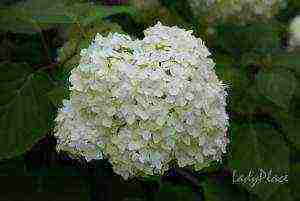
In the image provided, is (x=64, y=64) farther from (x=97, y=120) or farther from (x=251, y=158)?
(x=251, y=158)

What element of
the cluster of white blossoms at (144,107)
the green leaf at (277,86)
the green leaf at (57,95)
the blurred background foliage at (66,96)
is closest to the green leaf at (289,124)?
the blurred background foliage at (66,96)

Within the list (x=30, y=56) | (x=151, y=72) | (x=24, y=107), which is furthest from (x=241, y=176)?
(x=30, y=56)

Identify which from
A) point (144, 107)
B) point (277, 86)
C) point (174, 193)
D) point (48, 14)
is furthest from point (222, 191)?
point (48, 14)

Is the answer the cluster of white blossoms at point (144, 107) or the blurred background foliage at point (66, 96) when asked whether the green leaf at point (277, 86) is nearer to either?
the blurred background foliage at point (66, 96)

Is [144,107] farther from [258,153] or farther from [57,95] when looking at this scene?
[258,153]

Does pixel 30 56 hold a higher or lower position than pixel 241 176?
higher

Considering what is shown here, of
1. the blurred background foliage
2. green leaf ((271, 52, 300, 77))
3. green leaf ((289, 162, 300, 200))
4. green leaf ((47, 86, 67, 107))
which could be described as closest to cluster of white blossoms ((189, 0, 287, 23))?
the blurred background foliage
